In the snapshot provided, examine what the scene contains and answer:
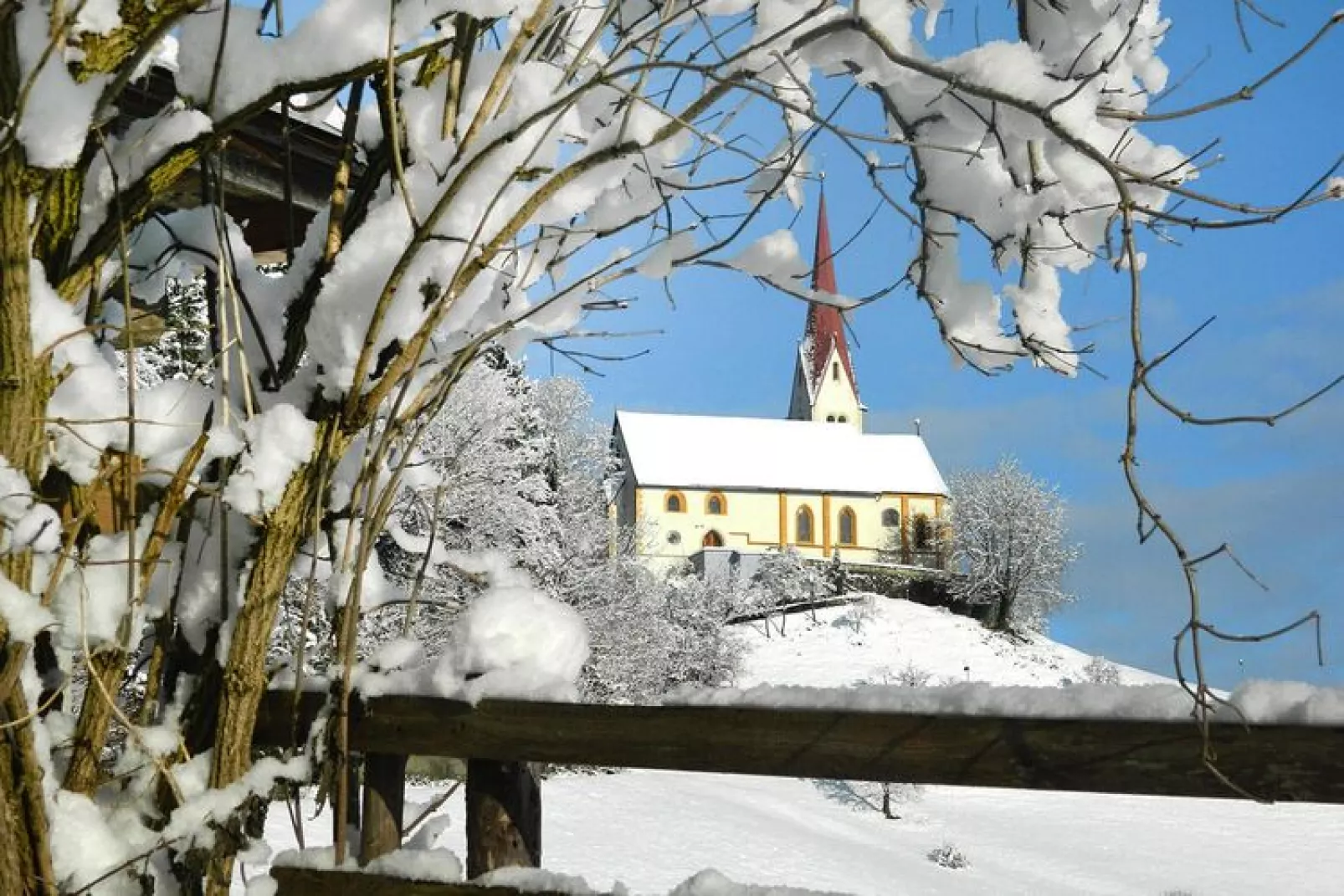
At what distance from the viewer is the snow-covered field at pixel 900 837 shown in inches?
562

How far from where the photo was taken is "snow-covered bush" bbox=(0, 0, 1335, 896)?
1832mm

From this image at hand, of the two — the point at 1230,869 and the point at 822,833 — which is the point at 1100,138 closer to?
the point at 822,833

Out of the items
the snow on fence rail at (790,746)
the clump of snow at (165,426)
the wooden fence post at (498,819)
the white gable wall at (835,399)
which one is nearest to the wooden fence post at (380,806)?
the snow on fence rail at (790,746)

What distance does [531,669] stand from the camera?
6.55 ft

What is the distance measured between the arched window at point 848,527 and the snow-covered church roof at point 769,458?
1028 millimetres

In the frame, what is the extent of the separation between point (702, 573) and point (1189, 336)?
137ft

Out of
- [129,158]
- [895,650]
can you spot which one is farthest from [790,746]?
[895,650]

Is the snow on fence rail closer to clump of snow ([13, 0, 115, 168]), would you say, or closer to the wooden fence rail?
the wooden fence rail

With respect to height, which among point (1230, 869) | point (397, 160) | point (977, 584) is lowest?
point (1230, 869)

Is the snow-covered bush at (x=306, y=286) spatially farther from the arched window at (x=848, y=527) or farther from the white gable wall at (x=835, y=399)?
the white gable wall at (x=835, y=399)

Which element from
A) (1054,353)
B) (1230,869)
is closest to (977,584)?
(1230,869)

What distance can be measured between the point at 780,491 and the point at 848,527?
342 centimetres

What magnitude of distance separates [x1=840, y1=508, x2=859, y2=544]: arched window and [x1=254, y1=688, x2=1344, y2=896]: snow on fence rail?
4818 cm

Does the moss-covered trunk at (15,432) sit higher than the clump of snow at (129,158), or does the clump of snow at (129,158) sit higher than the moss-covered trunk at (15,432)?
the clump of snow at (129,158)
